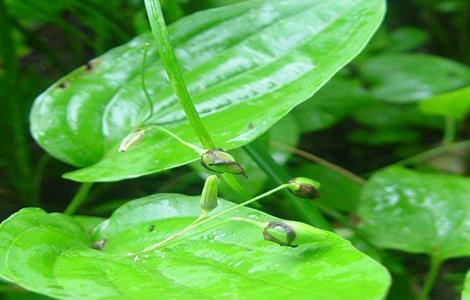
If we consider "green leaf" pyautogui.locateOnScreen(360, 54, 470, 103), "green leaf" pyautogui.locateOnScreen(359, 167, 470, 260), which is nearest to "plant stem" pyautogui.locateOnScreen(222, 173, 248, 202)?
"green leaf" pyautogui.locateOnScreen(359, 167, 470, 260)

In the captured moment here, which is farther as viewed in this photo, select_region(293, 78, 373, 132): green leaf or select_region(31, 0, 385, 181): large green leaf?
select_region(293, 78, 373, 132): green leaf

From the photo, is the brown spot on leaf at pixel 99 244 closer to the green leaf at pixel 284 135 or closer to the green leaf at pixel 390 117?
the green leaf at pixel 284 135

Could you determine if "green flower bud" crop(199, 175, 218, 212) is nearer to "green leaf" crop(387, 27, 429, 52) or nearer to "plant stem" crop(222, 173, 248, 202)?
"plant stem" crop(222, 173, 248, 202)

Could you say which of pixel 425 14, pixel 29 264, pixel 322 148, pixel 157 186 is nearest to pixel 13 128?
pixel 157 186

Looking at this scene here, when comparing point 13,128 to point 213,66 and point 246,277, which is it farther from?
point 246,277

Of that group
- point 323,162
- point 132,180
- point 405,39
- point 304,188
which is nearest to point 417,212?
point 323,162

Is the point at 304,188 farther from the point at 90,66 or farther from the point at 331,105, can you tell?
the point at 331,105

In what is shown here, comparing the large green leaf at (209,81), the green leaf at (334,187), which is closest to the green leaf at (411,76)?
the green leaf at (334,187)
